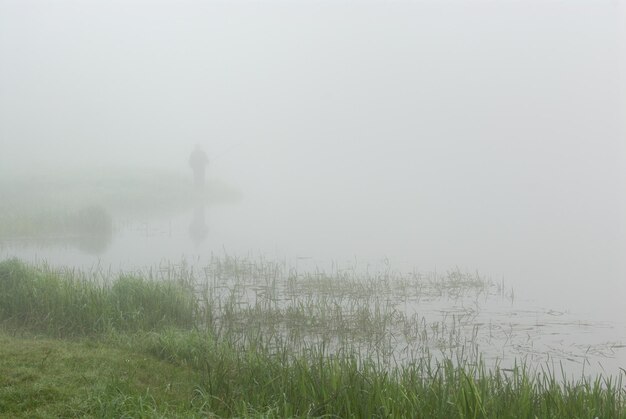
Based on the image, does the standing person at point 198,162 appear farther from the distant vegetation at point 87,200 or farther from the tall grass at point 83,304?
the tall grass at point 83,304

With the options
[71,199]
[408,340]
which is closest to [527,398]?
[408,340]

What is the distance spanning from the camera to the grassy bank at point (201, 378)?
8188 mm

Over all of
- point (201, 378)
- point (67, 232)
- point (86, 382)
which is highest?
point (67, 232)

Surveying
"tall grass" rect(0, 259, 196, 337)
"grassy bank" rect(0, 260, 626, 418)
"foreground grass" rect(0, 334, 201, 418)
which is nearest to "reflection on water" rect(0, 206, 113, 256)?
"tall grass" rect(0, 259, 196, 337)

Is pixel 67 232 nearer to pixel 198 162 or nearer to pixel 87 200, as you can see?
pixel 87 200

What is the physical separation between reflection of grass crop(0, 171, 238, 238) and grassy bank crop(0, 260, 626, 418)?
1930cm

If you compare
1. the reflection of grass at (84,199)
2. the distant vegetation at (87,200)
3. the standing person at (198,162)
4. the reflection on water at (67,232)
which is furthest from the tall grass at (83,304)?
the standing person at (198,162)

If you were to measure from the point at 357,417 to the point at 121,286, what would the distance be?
947 centimetres

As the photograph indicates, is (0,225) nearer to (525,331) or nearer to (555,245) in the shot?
→ (525,331)

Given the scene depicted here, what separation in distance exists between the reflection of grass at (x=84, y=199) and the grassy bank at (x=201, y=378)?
63.3 feet

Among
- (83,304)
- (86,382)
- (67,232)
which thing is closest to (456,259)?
(67,232)

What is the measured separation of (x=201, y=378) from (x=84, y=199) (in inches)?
1644

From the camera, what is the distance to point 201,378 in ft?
32.9

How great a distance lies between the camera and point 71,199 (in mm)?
47719
